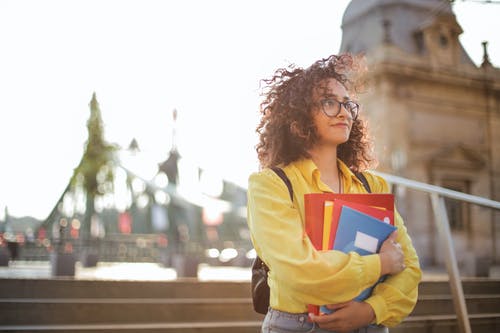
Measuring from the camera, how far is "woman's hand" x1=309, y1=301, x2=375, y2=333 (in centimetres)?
162

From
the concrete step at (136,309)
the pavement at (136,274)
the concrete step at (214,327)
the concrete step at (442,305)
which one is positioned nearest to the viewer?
the concrete step at (214,327)

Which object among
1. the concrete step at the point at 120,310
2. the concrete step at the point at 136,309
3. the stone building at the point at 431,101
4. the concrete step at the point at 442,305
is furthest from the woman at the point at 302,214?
the stone building at the point at 431,101

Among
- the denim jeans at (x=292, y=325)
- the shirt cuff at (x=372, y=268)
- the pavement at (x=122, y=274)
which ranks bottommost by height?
the pavement at (x=122, y=274)

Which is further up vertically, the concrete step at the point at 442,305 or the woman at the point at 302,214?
the woman at the point at 302,214

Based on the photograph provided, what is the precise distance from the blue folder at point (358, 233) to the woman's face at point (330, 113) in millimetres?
345

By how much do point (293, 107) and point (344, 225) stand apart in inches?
19.3

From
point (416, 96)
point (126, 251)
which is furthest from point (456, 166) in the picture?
point (126, 251)

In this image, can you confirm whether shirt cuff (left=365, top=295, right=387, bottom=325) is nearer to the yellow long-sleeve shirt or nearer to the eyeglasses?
the yellow long-sleeve shirt

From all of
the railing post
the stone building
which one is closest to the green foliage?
the stone building

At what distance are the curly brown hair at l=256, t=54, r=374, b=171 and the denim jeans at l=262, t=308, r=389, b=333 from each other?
1.75 ft

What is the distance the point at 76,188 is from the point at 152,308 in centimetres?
2872

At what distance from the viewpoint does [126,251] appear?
18.8 metres

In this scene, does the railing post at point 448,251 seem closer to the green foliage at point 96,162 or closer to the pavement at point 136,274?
the pavement at point 136,274

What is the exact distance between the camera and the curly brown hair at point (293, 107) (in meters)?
1.92
